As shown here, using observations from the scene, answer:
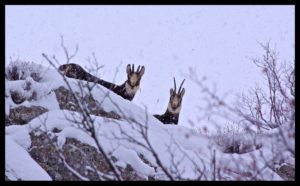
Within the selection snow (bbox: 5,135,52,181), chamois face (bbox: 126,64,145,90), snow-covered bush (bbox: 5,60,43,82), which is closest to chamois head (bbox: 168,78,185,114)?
chamois face (bbox: 126,64,145,90)

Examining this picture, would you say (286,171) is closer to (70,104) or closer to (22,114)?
(70,104)

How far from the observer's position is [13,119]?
282 inches

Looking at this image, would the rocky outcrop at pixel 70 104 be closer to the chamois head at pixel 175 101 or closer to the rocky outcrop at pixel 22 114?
the rocky outcrop at pixel 22 114

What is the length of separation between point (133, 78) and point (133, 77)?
0.10ft

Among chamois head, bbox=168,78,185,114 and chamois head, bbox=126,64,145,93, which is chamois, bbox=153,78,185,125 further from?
chamois head, bbox=126,64,145,93

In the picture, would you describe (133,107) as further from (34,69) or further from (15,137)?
(15,137)

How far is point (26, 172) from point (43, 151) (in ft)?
3.42

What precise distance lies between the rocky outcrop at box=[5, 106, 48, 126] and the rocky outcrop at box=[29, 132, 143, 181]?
1.91 feet

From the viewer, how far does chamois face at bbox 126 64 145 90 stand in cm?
1167

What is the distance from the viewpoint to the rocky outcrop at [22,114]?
23.4ft

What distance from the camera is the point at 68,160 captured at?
20.8 ft

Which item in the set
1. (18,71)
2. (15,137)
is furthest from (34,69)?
(15,137)

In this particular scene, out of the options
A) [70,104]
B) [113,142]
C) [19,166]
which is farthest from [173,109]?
[19,166]

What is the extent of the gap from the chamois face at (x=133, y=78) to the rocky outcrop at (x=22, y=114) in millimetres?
4275
